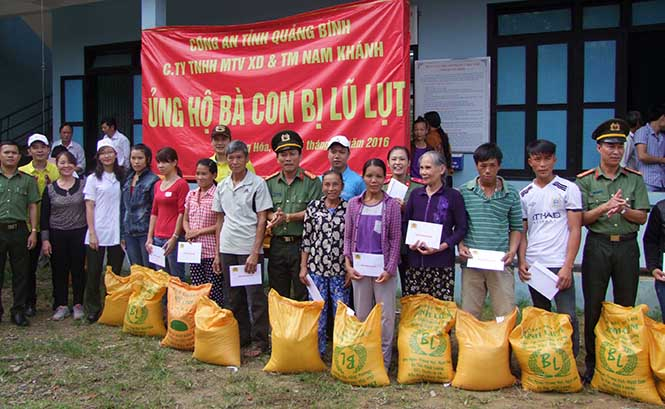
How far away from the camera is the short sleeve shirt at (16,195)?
596 cm

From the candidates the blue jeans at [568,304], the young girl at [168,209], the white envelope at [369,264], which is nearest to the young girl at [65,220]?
the young girl at [168,209]

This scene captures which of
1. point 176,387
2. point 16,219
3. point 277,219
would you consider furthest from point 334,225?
point 16,219

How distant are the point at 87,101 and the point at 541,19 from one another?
6865mm

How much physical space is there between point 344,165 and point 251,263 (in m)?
1.08

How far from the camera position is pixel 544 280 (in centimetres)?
436

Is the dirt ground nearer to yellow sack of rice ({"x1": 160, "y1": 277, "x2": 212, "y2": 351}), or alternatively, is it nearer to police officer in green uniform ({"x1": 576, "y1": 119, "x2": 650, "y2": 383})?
yellow sack of rice ({"x1": 160, "y1": 277, "x2": 212, "y2": 351})

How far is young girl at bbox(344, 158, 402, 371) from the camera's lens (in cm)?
457

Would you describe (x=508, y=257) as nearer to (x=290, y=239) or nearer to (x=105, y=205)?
(x=290, y=239)

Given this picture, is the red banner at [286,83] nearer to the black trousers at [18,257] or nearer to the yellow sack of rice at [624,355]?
the black trousers at [18,257]

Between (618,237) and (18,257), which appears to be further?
(18,257)

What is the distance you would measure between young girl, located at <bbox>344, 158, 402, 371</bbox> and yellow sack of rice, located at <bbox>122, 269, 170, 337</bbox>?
1.92 m

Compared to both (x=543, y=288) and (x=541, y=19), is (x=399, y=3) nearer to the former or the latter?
(x=541, y=19)

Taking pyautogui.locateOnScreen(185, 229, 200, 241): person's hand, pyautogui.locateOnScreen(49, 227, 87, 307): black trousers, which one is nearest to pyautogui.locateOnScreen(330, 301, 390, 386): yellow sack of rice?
pyautogui.locateOnScreen(185, 229, 200, 241): person's hand

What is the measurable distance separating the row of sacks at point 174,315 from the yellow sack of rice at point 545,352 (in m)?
2.15
